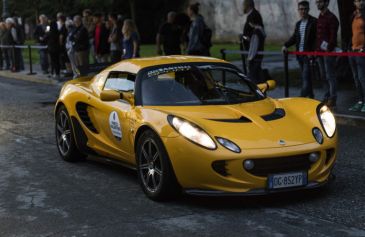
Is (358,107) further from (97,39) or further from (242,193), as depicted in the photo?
(97,39)

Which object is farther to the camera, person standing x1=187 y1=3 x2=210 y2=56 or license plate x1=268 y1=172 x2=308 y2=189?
person standing x1=187 y1=3 x2=210 y2=56

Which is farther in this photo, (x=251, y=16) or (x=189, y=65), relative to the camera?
(x=251, y=16)

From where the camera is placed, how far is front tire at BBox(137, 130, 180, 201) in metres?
6.02

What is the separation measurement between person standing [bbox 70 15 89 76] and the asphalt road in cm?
976

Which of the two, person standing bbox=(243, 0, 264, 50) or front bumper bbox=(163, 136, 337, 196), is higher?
person standing bbox=(243, 0, 264, 50)

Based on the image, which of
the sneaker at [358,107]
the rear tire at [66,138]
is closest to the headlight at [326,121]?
the rear tire at [66,138]

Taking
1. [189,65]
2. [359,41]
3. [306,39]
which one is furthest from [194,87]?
[306,39]

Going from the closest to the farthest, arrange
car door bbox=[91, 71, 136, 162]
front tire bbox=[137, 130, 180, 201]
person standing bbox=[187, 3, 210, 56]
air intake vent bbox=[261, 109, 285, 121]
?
front tire bbox=[137, 130, 180, 201] < air intake vent bbox=[261, 109, 285, 121] < car door bbox=[91, 71, 136, 162] < person standing bbox=[187, 3, 210, 56]

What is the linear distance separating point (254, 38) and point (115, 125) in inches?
251

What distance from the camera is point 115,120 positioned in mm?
7004

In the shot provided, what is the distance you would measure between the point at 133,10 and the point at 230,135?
35065mm

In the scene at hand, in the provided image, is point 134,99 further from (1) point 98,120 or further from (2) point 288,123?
(2) point 288,123

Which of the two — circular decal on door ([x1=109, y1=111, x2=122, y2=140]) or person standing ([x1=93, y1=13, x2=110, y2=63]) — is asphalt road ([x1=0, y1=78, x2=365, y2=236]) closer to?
circular decal on door ([x1=109, y1=111, x2=122, y2=140])

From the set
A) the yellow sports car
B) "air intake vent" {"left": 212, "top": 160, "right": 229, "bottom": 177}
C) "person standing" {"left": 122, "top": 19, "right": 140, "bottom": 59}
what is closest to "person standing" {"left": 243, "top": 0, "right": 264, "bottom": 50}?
"person standing" {"left": 122, "top": 19, "right": 140, "bottom": 59}
